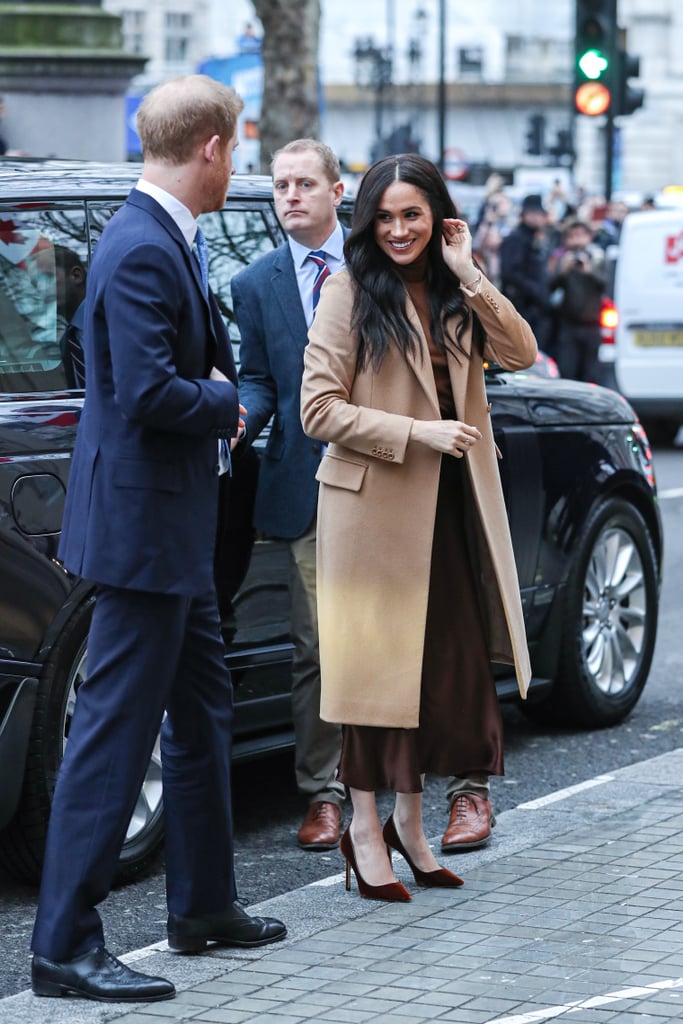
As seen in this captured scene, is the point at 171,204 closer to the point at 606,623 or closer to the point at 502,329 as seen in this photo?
the point at 502,329

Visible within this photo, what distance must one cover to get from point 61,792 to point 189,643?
1.42 feet

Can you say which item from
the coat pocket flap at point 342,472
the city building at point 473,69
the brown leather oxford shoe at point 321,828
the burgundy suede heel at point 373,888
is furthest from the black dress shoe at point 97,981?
the city building at point 473,69

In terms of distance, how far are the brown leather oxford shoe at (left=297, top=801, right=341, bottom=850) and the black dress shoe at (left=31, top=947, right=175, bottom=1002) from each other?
144 centimetres

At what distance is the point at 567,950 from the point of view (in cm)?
445

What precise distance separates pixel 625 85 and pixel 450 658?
1338 centimetres

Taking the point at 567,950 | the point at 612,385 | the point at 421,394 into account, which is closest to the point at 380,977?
the point at 567,950

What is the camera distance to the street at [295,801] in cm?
491

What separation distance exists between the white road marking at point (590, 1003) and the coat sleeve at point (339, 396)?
1363 mm

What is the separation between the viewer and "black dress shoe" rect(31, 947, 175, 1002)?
415 centimetres

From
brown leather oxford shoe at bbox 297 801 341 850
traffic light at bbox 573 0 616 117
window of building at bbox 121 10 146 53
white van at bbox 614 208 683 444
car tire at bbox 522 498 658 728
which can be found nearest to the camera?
brown leather oxford shoe at bbox 297 801 341 850

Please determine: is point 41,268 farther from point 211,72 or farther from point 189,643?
Result: point 211,72

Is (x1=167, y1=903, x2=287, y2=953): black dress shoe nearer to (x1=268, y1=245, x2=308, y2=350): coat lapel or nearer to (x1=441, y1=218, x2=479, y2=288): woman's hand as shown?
(x1=441, y1=218, x2=479, y2=288): woman's hand

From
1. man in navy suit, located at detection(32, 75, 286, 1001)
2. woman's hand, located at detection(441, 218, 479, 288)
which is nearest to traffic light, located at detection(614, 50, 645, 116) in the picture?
woman's hand, located at detection(441, 218, 479, 288)

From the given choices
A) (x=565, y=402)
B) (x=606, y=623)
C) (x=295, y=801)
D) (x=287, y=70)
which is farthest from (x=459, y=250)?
(x=287, y=70)
